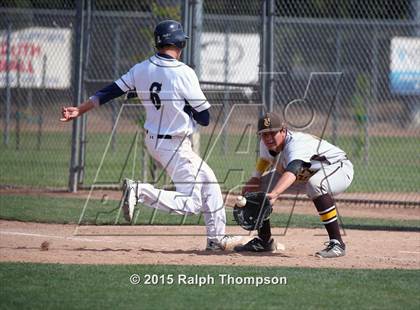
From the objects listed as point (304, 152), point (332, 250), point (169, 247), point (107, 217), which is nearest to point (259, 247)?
point (332, 250)

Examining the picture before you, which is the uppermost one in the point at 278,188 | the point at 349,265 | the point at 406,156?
the point at 278,188

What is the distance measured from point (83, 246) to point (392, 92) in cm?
1045

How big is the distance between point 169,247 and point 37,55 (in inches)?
418

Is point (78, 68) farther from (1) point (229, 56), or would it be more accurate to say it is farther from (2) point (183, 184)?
(2) point (183, 184)

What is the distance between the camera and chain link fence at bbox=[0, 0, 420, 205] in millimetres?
13438

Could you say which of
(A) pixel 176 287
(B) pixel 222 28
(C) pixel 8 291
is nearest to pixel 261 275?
(A) pixel 176 287

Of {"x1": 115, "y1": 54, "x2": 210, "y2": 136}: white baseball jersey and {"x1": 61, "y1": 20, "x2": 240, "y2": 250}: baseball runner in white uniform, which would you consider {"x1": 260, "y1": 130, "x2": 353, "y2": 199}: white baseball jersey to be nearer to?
{"x1": 61, "y1": 20, "x2": 240, "y2": 250}: baseball runner in white uniform

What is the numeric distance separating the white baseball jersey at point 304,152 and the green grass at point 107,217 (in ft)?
7.40

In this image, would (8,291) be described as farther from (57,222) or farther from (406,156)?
(406,156)

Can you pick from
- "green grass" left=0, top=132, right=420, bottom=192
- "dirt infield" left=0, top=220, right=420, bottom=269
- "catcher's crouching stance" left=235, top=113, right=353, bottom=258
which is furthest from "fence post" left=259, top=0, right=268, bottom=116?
"catcher's crouching stance" left=235, top=113, right=353, bottom=258

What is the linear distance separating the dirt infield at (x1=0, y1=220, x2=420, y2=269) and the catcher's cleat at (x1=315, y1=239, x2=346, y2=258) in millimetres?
76

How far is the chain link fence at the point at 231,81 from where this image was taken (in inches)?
529

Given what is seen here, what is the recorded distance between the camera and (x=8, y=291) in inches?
239

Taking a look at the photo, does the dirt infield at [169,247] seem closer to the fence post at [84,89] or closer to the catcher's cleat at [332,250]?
the catcher's cleat at [332,250]
